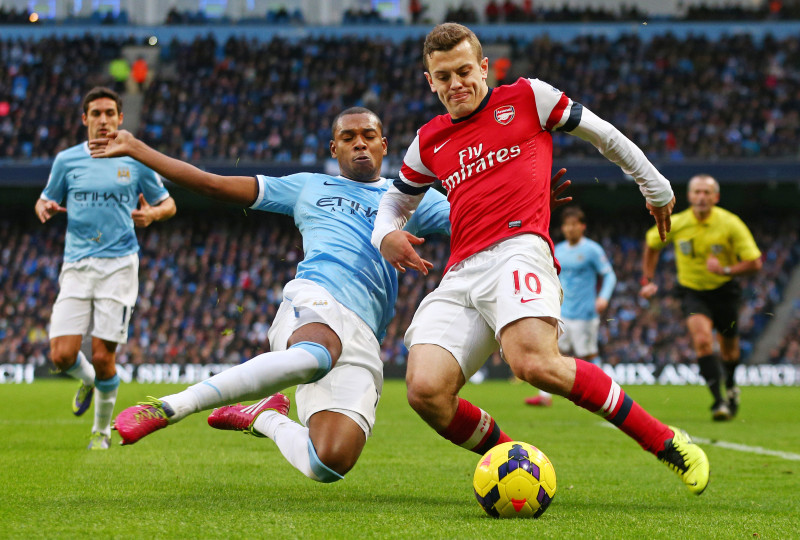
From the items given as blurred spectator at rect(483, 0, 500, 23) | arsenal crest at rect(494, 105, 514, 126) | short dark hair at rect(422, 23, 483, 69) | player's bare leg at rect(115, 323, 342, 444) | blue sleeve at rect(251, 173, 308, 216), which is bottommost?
player's bare leg at rect(115, 323, 342, 444)

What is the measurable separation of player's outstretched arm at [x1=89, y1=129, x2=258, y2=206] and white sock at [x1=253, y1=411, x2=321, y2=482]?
113 cm

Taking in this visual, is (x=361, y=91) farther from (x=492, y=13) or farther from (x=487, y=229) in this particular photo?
(x=487, y=229)

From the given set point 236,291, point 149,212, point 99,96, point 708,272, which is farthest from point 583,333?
point 236,291

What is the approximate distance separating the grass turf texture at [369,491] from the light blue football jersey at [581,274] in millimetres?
3790

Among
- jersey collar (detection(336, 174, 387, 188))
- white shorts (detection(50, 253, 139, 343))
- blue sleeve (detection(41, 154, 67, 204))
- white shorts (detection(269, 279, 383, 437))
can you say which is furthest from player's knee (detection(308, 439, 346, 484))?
blue sleeve (detection(41, 154, 67, 204))

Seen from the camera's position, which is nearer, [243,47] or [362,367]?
[362,367]

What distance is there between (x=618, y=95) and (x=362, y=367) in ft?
80.2

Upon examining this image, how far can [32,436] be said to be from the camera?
7.55 meters

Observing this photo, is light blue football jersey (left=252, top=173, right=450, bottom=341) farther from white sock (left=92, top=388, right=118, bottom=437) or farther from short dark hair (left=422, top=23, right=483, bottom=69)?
white sock (left=92, top=388, right=118, bottom=437)

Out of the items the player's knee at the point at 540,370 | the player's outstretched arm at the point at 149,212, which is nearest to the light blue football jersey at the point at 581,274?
the player's outstretched arm at the point at 149,212

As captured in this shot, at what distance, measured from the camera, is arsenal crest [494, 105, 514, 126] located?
Answer: 15.2ft

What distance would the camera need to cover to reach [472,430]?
4777 millimetres

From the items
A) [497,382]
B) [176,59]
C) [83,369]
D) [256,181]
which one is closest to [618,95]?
[497,382]

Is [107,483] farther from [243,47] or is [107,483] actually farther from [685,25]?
[685,25]
